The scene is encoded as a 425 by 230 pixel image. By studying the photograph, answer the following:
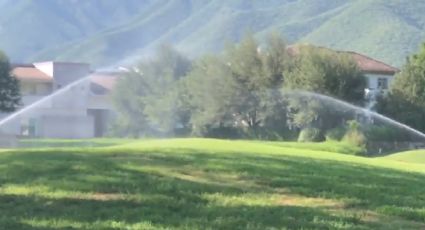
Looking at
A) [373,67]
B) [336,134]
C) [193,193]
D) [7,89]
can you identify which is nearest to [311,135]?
[336,134]

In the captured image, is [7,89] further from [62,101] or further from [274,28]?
[274,28]

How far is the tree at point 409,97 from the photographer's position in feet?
194

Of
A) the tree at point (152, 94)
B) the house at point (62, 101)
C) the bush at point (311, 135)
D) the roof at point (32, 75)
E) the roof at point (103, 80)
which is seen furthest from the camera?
the roof at point (103, 80)

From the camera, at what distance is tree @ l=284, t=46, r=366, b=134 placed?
58469 millimetres

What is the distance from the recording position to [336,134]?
54188 millimetres

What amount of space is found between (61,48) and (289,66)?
132461mm

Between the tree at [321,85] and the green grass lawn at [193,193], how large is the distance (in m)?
42.9

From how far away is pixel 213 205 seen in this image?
10.9 meters

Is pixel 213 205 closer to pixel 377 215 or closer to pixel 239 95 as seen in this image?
pixel 377 215

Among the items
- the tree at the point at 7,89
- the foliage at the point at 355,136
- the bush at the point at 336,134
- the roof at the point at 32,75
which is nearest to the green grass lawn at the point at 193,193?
the foliage at the point at 355,136

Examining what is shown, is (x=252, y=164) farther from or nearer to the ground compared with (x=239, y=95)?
nearer to the ground

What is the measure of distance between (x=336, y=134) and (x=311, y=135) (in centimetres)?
320

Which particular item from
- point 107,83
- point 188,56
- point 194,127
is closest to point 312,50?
point 194,127

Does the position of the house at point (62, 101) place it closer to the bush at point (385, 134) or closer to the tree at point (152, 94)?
the tree at point (152, 94)
